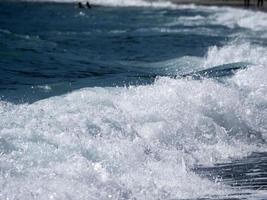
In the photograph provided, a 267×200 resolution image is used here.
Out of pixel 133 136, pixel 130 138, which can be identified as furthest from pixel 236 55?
pixel 130 138

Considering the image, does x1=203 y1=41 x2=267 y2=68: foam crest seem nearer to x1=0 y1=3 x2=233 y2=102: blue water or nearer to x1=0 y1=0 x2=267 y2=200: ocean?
x1=0 y1=0 x2=267 y2=200: ocean

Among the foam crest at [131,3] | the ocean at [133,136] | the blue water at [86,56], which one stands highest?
the ocean at [133,136]

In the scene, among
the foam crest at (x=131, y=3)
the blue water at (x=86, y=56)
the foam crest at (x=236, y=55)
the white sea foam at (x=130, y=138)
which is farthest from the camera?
the foam crest at (x=131, y=3)

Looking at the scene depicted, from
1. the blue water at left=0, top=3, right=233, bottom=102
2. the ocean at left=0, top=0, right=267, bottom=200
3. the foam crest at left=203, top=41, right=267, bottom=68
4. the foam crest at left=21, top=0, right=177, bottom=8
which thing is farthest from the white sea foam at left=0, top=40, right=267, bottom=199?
the foam crest at left=21, top=0, right=177, bottom=8

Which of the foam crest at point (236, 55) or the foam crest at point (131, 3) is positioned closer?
the foam crest at point (236, 55)

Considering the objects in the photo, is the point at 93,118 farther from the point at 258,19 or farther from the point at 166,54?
the point at 258,19

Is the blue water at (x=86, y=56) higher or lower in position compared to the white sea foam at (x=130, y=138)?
lower

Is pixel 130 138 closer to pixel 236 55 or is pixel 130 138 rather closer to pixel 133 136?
pixel 133 136

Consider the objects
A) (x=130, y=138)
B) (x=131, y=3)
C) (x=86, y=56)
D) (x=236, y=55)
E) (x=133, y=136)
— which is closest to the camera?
(x=130, y=138)

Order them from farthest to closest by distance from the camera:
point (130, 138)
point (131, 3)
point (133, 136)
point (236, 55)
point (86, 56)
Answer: point (131, 3), point (86, 56), point (236, 55), point (133, 136), point (130, 138)

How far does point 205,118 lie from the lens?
439 inches

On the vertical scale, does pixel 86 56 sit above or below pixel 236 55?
below

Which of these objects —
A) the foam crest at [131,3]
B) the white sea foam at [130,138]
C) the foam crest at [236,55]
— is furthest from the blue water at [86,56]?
the foam crest at [131,3]

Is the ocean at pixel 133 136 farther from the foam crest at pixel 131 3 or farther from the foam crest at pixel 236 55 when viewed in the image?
the foam crest at pixel 131 3
